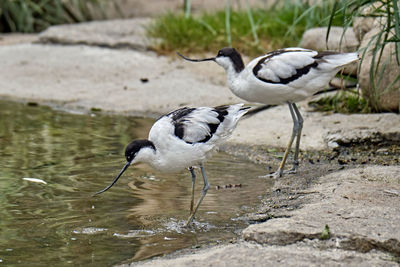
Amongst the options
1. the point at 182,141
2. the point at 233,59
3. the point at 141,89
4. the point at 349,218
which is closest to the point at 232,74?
the point at 233,59

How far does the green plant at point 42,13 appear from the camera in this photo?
1116 centimetres

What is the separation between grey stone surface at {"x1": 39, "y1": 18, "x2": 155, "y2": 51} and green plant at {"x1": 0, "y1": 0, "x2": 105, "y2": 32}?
1.12 m

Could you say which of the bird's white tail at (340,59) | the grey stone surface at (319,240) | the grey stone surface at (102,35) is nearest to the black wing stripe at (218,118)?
the grey stone surface at (319,240)

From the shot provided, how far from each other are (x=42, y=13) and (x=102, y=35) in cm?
218

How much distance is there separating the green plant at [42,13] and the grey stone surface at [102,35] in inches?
44.2

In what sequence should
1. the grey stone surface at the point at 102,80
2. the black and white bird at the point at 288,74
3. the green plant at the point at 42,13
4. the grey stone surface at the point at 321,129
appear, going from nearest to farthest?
1. the black and white bird at the point at 288,74
2. the grey stone surface at the point at 321,129
3. the grey stone surface at the point at 102,80
4. the green plant at the point at 42,13

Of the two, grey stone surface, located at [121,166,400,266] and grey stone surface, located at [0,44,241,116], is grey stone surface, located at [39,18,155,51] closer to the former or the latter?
grey stone surface, located at [0,44,241,116]

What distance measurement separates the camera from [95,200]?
15.9ft

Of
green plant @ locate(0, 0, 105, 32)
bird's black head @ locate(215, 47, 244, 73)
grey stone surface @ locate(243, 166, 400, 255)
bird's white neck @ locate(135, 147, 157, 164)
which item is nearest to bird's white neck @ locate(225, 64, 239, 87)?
bird's black head @ locate(215, 47, 244, 73)

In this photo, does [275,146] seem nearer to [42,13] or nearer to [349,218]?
[349,218]

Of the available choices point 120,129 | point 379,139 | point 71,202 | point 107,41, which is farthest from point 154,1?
point 71,202

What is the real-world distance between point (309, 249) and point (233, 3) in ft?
34.4

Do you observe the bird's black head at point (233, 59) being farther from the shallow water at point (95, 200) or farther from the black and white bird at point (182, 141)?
the black and white bird at point (182, 141)

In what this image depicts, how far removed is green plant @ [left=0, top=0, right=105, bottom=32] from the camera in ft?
36.6
